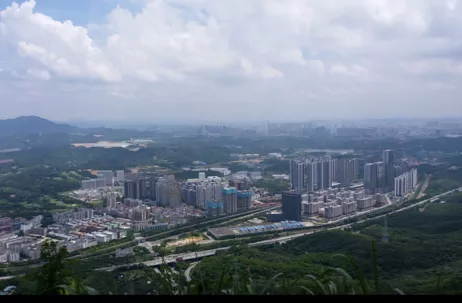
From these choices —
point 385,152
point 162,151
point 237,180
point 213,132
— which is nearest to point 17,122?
point 162,151

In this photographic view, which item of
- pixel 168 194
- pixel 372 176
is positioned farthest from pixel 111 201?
pixel 372 176

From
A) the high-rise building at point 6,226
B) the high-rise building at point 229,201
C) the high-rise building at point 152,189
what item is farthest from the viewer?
the high-rise building at point 152,189

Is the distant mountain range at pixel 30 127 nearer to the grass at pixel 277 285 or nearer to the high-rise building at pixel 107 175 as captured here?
the high-rise building at pixel 107 175

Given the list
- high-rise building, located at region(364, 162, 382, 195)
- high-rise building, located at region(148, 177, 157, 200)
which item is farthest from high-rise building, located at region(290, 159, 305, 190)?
high-rise building, located at region(148, 177, 157, 200)

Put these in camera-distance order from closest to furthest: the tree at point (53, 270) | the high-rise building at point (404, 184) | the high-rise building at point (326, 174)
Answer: the tree at point (53, 270) < the high-rise building at point (404, 184) < the high-rise building at point (326, 174)

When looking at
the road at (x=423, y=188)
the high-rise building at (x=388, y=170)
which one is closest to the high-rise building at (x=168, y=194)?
the high-rise building at (x=388, y=170)

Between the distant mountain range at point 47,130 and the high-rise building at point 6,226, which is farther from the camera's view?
the distant mountain range at point 47,130

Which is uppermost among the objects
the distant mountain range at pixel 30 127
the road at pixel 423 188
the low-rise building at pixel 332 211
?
the distant mountain range at pixel 30 127
